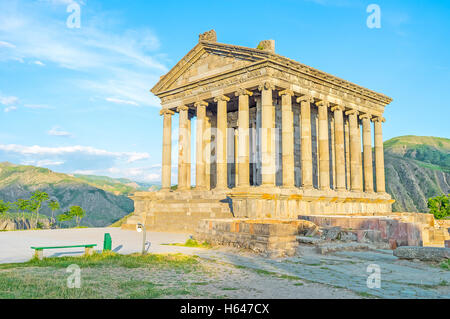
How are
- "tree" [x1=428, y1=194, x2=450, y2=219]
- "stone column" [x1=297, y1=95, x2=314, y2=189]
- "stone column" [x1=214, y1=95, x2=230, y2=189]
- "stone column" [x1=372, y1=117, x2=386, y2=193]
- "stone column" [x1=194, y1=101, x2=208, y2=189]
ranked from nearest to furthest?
"stone column" [x1=297, y1=95, x2=314, y2=189] → "stone column" [x1=214, y1=95, x2=230, y2=189] → "stone column" [x1=194, y1=101, x2=208, y2=189] → "stone column" [x1=372, y1=117, x2=386, y2=193] → "tree" [x1=428, y1=194, x2=450, y2=219]

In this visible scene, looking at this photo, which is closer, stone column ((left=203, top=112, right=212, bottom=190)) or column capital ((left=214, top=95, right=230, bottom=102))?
column capital ((left=214, top=95, right=230, bottom=102))

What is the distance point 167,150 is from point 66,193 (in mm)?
107592

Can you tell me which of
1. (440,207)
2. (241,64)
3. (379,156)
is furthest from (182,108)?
(440,207)

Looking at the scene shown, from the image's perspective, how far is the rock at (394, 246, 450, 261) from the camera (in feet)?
36.6

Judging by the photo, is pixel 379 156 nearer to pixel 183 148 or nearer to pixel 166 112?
pixel 183 148

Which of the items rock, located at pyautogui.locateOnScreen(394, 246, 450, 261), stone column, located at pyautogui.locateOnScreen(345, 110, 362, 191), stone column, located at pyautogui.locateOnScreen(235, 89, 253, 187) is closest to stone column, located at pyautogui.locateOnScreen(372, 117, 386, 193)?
stone column, located at pyautogui.locateOnScreen(345, 110, 362, 191)

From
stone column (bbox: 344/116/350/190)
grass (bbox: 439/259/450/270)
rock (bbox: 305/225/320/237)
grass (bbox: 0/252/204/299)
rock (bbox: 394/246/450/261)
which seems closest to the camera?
grass (bbox: 0/252/204/299)

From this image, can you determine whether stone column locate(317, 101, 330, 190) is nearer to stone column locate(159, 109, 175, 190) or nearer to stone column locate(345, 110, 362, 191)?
stone column locate(345, 110, 362, 191)

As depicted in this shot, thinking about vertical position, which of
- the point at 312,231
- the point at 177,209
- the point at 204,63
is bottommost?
the point at 312,231

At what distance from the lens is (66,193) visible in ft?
425

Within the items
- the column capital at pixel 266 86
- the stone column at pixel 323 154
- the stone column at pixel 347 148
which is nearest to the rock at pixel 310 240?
the column capital at pixel 266 86

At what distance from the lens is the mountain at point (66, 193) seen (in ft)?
408

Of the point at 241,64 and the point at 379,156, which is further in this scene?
the point at 379,156

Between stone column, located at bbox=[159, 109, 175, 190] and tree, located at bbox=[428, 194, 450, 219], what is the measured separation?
34.4 metres
